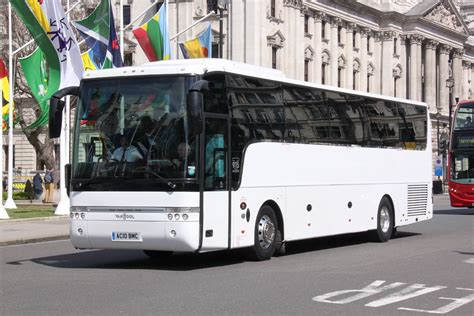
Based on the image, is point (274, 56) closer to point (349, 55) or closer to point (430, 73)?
point (349, 55)

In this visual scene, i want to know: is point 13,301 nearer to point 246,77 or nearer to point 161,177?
point 161,177

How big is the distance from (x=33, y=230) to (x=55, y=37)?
663cm

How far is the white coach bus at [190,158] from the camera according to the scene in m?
14.4

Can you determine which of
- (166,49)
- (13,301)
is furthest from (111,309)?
(166,49)

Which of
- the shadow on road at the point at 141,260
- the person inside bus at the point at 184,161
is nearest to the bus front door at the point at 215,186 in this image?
the person inside bus at the point at 184,161

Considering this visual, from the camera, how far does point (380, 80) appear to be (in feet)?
311

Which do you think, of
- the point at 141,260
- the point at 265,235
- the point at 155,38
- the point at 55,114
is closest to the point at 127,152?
the point at 55,114

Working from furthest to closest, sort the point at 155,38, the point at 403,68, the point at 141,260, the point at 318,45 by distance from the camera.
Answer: the point at 403,68 → the point at 318,45 → the point at 155,38 → the point at 141,260

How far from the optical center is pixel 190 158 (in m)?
14.3

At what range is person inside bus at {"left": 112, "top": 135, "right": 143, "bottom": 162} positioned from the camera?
14.5 meters

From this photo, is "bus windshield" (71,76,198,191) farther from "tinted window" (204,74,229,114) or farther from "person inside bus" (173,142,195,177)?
"tinted window" (204,74,229,114)

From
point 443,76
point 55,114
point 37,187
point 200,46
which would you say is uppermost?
point 443,76

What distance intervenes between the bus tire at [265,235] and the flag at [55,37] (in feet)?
43.5

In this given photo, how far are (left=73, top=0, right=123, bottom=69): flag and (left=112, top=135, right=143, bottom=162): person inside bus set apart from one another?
57.2ft
